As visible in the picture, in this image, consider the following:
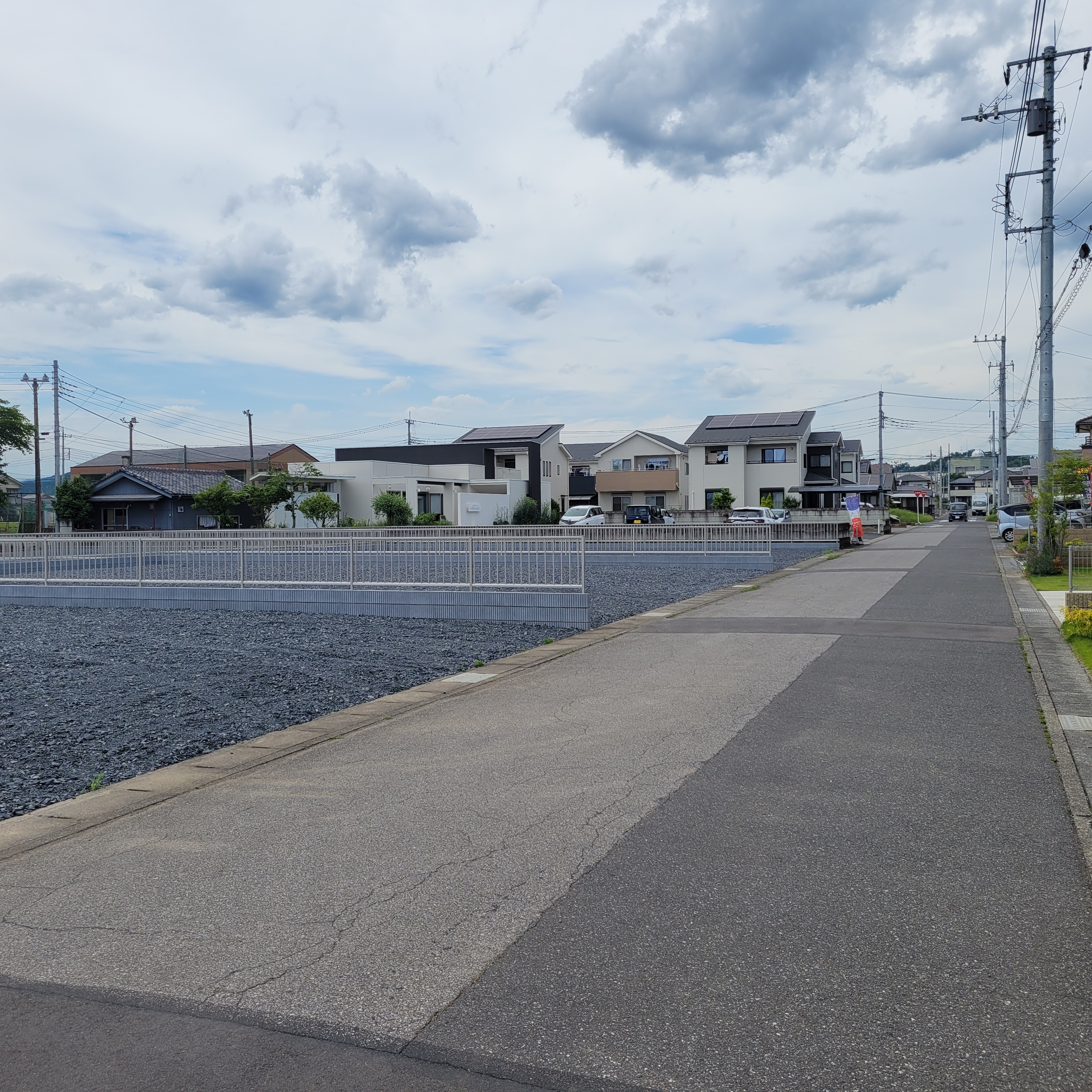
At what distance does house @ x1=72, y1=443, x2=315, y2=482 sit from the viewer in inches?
3278

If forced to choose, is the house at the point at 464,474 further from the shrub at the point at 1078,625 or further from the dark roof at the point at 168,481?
the shrub at the point at 1078,625

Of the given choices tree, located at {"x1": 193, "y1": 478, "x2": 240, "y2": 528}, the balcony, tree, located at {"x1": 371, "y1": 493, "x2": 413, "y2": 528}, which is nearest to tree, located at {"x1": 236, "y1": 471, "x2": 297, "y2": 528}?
tree, located at {"x1": 193, "y1": 478, "x2": 240, "y2": 528}

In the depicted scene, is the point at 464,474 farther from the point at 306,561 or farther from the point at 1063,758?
the point at 1063,758

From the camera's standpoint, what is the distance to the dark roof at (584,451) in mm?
84312

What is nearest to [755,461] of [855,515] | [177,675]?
[855,515]

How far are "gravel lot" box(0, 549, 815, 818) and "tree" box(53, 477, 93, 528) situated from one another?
36.8 meters

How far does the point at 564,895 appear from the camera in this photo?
4.07m

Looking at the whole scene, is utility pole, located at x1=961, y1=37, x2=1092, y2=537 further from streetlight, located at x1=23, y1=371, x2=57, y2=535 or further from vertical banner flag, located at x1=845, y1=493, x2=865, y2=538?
streetlight, located at x1=23, y1=371, x2=57, y2=535

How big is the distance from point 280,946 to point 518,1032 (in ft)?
3.77

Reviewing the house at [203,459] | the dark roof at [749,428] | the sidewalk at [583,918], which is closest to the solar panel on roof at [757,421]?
the dark roof at [749,428]

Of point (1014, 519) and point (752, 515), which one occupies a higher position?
point (752, 515)

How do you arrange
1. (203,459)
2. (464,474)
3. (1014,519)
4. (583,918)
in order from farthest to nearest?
→ (203,459) → (464,474) → (1014,519) → (583,918)

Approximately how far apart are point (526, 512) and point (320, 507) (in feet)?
43.3

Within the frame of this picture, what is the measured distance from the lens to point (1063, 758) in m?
6.29
